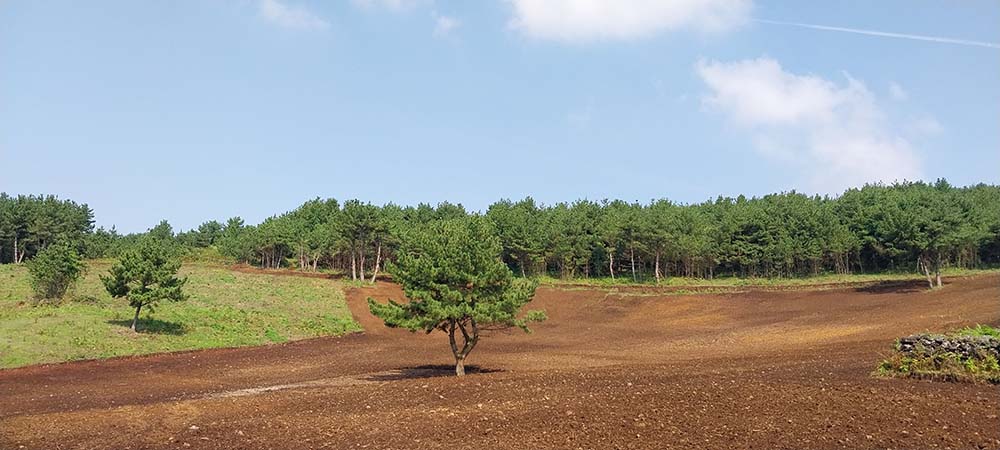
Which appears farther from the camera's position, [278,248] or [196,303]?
[278,248]

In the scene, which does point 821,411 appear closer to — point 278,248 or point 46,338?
point 46,338

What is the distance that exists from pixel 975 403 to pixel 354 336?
40799mm

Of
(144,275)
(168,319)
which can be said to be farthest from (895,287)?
(144,275)

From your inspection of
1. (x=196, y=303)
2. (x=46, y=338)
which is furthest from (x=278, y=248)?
(x=46, y=338)

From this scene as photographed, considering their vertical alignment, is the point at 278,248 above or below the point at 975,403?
above

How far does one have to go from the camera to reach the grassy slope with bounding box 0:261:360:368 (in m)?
34.3

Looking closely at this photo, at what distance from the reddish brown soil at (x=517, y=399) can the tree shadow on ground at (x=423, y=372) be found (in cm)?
16

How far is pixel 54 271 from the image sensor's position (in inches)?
1718

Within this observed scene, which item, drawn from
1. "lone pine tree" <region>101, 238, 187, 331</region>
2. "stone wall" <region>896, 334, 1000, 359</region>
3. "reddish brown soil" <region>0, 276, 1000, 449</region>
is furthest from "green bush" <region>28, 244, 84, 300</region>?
"stone wall" <region>896, 334, 1000, 359</region>

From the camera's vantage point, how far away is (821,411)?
43.1 ft

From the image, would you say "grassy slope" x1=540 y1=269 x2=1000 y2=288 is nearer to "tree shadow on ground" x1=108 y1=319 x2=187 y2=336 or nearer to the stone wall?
"tree shadow on ground" x1=108 y1=319 x2=187 y2=336

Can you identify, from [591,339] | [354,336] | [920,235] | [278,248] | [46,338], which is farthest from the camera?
[278,248]

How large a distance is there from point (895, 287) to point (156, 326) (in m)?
65.2

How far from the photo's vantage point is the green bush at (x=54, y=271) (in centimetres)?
4356
